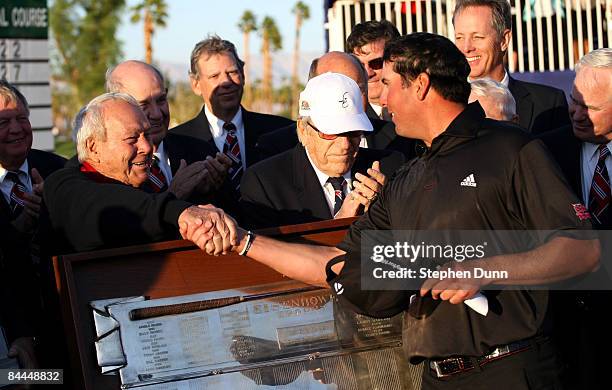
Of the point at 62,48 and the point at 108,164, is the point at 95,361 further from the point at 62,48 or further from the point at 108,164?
the point at 62,48

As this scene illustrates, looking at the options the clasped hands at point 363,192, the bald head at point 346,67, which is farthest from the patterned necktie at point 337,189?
the bald head at point 346,67

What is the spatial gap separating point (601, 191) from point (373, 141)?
68.6 inches

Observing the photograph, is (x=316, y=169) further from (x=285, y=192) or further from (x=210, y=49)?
(x=210, y=49)

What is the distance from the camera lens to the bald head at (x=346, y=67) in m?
6.86

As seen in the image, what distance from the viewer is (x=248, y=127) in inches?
302

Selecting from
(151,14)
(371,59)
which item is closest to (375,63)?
(371,59)

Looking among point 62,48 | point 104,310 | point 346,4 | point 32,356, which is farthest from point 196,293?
point 62,48

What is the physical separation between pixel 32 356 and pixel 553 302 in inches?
88.9

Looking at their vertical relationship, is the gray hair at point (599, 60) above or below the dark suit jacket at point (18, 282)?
above

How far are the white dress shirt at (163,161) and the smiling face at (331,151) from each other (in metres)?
1.32

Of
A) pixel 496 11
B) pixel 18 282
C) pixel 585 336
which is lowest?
pixel 585 336

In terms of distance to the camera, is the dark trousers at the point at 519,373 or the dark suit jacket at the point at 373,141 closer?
the dark trousers at the point at 519,373

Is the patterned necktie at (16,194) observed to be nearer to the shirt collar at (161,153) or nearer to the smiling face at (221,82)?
the shirt collar at (161,153)

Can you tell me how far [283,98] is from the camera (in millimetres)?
45062
